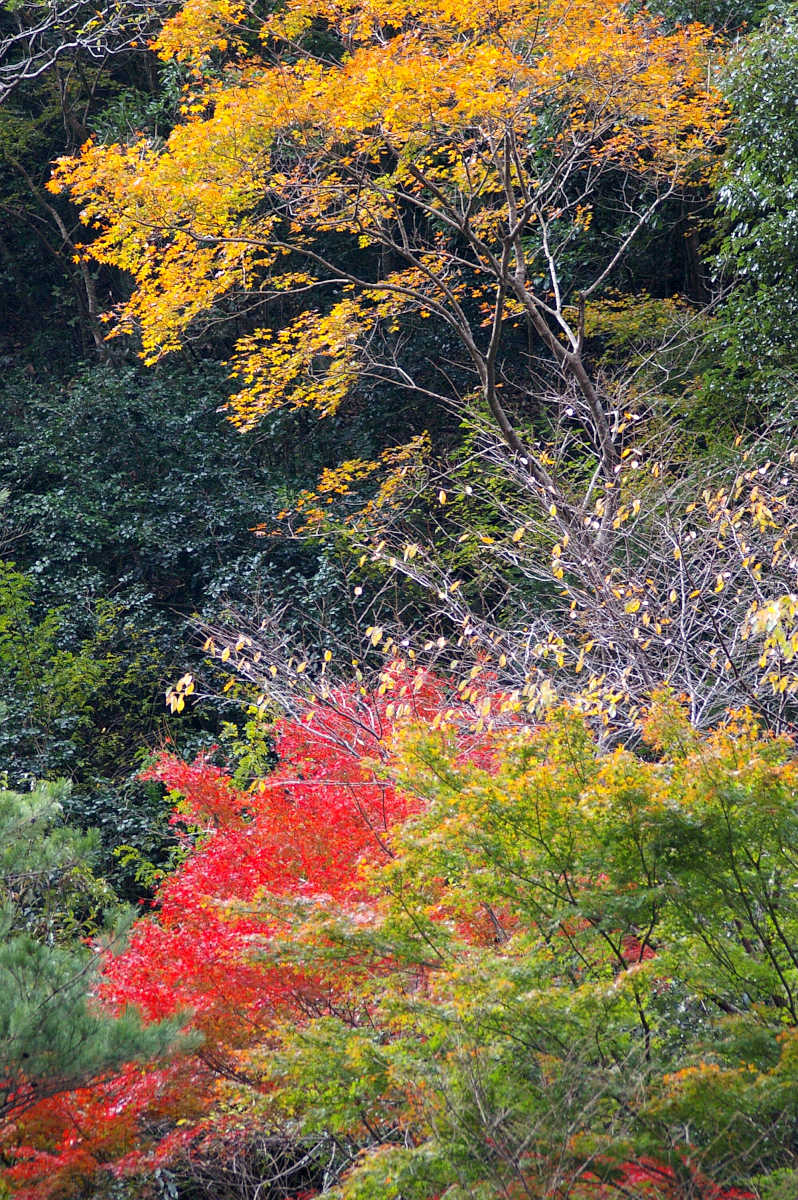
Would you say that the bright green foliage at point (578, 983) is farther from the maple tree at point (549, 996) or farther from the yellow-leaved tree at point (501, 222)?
the yellow-leaved tree at point (501, 222)

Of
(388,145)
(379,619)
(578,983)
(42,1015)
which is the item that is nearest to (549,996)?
(578,983)

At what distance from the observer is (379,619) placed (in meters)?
11.6

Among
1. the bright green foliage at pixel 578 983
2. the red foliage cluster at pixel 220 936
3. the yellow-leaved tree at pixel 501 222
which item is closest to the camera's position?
the bright green foliage at pixel 578 983

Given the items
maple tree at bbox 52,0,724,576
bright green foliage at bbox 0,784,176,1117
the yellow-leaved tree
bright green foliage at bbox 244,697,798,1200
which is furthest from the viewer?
maple tree at bbox 52,0,724,576

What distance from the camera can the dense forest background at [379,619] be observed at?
3652 mm

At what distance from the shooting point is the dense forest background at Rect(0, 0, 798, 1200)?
3652mm

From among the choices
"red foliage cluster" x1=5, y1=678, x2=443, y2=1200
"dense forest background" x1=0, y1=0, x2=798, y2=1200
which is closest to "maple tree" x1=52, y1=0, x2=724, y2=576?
"dense forest background" x1=0, y1=0, x2=798, y2=1200

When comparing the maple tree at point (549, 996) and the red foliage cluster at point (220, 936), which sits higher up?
the maple tree at point (549, 996)

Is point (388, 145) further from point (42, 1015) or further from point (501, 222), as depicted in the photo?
point (42, 1015)

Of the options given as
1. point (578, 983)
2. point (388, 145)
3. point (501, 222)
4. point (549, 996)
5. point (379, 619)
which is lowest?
point (379, 619)

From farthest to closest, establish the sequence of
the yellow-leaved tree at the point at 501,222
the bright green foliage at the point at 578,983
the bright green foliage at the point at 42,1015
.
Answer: the yellow-leaved tree at the point at 501,222 → the bright green foliage at the point at 42,1015 → the bright green foliage at the point at 578,983

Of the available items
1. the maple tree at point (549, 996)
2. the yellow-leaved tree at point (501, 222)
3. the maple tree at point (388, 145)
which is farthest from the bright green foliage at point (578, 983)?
the maple tree at point (388, 145)

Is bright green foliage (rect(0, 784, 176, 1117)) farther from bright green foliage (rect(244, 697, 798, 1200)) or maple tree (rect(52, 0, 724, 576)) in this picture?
maple tree (rect(52, 0, 724, 576))

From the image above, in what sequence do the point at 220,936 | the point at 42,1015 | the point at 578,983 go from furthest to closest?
the point at 220,936 → the point at 578,983 → the point at 42,1015
